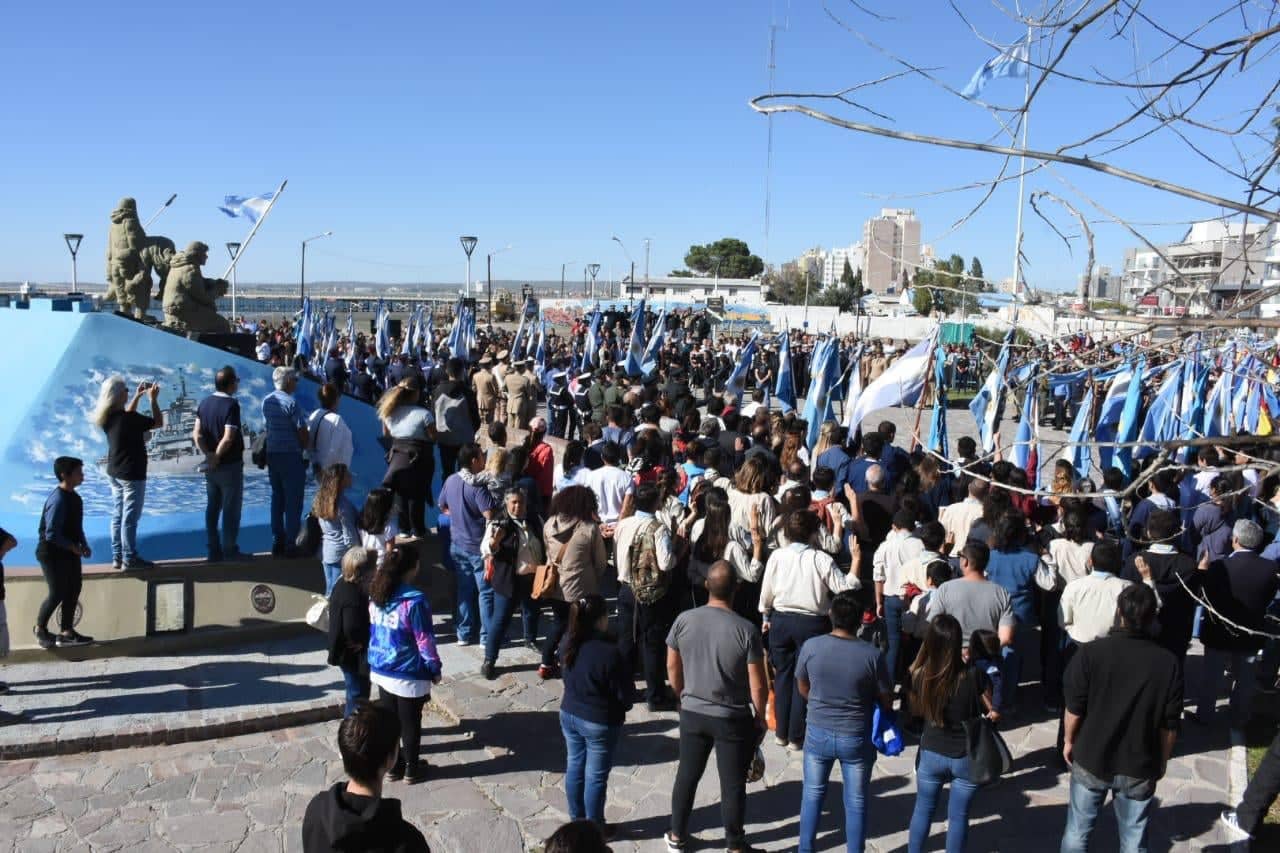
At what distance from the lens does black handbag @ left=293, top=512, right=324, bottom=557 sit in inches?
335

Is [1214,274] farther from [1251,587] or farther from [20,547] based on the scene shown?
[20,547]

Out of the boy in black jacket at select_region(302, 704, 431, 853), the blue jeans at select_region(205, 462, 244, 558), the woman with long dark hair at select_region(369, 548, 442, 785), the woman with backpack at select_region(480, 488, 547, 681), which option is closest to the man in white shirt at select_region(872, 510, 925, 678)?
the woman with backpack at select_region(480, 488, 547, 681)

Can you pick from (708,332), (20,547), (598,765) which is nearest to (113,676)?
(20,547)

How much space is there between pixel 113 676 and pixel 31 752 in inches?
42.8

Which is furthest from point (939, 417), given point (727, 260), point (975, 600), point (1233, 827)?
point (727, 260)

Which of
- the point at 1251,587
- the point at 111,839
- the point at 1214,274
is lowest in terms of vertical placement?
the point at 111,839

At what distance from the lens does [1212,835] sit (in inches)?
218

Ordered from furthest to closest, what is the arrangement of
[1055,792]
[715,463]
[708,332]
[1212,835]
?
[708,332], [715,463], [1055,792], [1212,835]

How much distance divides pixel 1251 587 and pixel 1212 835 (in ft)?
5.80

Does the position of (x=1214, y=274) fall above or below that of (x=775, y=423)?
above

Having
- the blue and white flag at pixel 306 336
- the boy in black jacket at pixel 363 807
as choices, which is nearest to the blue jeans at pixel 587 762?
the boy in black jacket at pixel 363 807

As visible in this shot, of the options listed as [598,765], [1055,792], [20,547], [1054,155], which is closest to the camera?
[1054,155]

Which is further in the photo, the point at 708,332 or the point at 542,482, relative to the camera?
the point at 708,332

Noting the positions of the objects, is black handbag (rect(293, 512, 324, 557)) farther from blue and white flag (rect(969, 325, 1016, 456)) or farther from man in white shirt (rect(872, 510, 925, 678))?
blue and white flag (rect(969, 325, 1016, 456))
